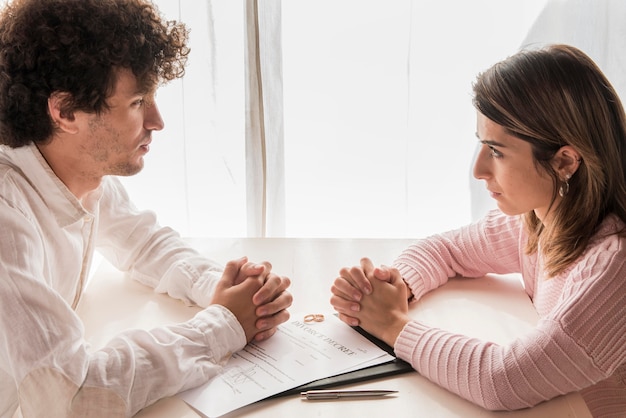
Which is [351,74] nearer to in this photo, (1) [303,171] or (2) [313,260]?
(1) [303,171]

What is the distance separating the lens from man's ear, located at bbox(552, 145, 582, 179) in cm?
123

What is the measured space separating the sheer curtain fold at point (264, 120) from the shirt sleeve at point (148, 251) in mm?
733

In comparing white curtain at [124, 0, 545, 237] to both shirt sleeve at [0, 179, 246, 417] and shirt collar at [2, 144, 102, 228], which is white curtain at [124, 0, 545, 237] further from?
shirt sleeve at [0, 179, 246, 417]

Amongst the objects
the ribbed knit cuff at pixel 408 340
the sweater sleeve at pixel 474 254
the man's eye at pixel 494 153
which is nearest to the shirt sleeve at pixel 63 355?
the ribbed knit cuff at pixel 408 340

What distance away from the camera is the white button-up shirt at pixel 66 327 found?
1009 mm

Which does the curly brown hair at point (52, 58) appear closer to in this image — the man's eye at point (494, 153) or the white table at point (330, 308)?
the white table at point (330, 308)

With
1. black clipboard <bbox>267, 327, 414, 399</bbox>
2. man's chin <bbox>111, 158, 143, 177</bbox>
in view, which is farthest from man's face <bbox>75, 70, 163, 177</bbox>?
black clipboard <bbox>267, 327, 414, 399</bbox>

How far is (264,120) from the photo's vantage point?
2.21 meters

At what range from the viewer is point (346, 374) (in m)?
1.14

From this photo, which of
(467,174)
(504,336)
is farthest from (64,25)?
(467,174)

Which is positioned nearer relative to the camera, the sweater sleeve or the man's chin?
the man's chin

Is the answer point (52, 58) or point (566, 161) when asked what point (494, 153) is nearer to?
point (566, 161)

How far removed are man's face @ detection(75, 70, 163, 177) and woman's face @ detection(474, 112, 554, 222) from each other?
57 cm

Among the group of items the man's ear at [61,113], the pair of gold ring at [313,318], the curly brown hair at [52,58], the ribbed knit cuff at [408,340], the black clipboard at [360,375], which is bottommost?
the black clipboard at [360,375]
